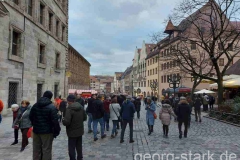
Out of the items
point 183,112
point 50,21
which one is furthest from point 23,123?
point 50,21

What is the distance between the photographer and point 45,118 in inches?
193

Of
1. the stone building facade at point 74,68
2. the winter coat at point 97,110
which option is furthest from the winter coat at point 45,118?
the stone building facade at point 74,68

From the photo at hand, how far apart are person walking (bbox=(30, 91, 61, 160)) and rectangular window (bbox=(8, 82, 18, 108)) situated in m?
10.9

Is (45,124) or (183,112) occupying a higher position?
(45,124)

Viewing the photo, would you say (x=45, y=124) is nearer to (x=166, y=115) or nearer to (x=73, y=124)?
(x=73, y=124)

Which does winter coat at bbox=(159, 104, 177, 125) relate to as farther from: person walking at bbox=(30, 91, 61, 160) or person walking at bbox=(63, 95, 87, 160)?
person walking at bbox=(30, 91, 61, 160)

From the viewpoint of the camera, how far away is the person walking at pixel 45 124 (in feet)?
16.0

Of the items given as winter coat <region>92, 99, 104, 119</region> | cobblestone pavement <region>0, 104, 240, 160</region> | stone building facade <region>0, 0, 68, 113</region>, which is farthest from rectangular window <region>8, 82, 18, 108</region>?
winter coat <region>92, 99, 104, 119</region>

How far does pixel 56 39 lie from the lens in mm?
22719

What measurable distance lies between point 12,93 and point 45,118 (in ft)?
37.8

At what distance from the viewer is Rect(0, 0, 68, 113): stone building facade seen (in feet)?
45.0

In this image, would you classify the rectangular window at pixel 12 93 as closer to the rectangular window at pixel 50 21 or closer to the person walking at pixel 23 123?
the rectangular window at pixel 50 21

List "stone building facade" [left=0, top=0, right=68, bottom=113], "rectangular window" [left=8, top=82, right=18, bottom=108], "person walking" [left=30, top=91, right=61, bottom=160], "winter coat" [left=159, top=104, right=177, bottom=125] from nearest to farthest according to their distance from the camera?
"person walking" [left=30, top=91, right=61, bottom=160] → "winter coat" [left=159, top=104, right=177, bottom=125] → "stone building facade" [left=0, top=0, right=68, bottom=113] → "rectangular window" [left=8, top=82, right=18, bottom=108]

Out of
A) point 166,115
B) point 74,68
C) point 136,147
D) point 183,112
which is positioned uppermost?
point 74,68
